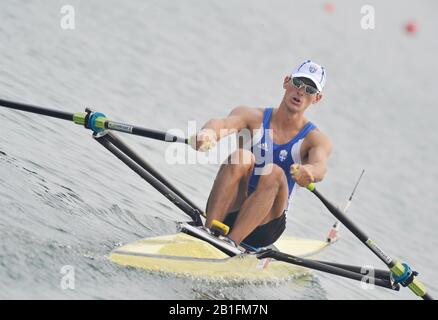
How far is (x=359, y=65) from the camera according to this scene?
39469 millimetres

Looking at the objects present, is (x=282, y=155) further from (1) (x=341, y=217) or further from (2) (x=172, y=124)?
(2) (x=172, y=124)

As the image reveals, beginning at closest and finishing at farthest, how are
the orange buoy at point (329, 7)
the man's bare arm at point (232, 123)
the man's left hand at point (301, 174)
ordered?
the man's left hand at point (301, 174)
the man's bare arm at point (232, 123)
the orange buoy at point (329, 7)

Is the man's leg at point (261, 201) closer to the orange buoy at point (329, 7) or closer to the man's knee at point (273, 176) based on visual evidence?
the man's knee at point (273, 176)

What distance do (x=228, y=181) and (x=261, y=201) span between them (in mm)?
482

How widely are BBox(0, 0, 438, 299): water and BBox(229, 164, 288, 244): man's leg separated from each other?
75cm

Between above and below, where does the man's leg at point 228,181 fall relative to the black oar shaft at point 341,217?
above

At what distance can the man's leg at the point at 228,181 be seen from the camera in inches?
389

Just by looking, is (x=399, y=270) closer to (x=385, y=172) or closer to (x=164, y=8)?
(x=385, y=172)

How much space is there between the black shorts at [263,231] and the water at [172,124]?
2.05ft

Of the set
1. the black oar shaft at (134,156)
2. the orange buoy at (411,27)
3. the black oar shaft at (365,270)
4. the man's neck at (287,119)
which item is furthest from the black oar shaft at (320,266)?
the orange buoy at (411,27)

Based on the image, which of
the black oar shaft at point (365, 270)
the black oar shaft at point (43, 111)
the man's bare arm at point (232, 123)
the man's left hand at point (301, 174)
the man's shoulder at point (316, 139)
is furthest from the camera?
the black oar shaft at point (365, 270)

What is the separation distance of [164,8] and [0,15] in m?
12.2

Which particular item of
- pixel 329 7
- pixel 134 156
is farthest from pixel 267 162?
pixel 329 7

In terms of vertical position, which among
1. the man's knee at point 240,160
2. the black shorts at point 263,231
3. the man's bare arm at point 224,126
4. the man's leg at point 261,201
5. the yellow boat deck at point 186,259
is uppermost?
the man's bare arm at point 224,126
